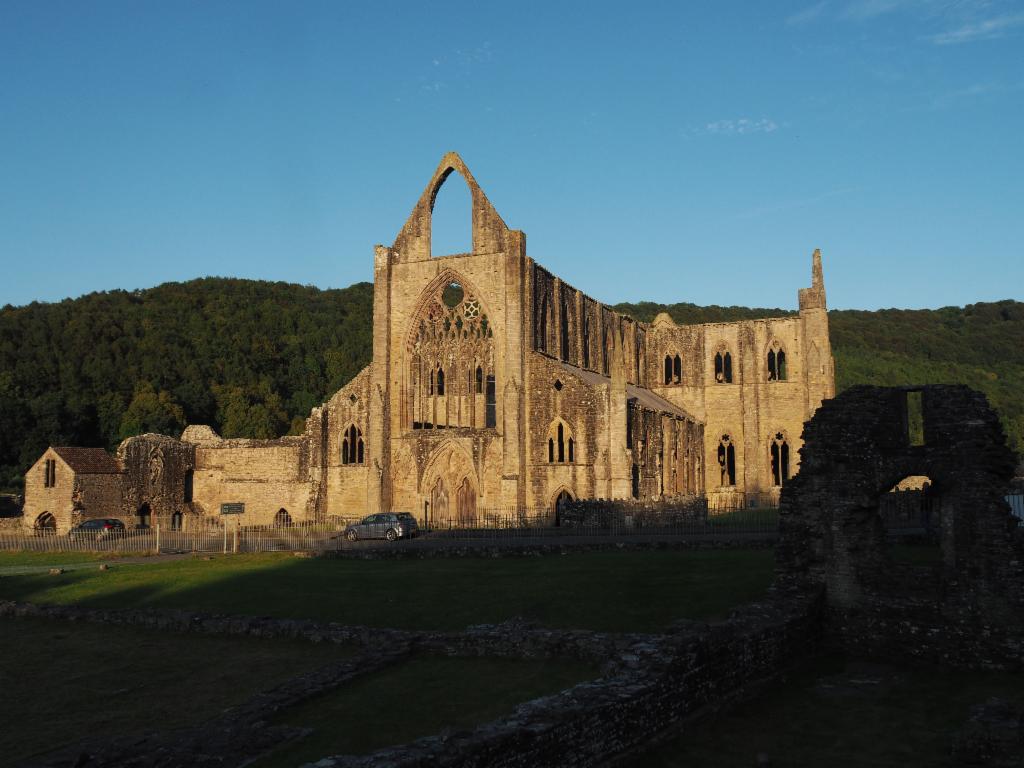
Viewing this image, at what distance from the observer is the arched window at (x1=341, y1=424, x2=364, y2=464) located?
45.8 metres

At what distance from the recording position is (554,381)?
4250 centimetres

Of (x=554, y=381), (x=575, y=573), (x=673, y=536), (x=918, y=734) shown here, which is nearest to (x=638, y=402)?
(x=554, y=381)

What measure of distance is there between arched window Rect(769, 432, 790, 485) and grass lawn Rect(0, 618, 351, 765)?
42.3m

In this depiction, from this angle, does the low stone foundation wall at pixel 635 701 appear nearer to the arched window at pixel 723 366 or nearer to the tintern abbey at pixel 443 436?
the tintern abbey at pixel 443 436

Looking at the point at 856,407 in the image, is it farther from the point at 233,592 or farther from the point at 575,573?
the point at 233,592

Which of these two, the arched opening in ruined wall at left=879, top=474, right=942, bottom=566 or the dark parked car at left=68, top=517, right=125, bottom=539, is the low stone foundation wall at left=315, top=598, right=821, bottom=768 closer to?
the arched opening in ruined wall at left=879, top=474, right=942, bottom=566

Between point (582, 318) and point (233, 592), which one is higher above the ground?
point (582, 318)

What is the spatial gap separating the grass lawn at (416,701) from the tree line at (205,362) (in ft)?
220

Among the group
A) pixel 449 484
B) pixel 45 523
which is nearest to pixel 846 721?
pixel 449 484

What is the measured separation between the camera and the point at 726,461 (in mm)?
56344

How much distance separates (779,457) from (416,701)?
45.4 m

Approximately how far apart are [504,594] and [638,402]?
25.6 metres

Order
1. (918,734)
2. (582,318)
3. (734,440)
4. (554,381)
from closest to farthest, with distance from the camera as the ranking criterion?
1. (918,734)
2. (554,381)
3. (582,318)
4. (734,440)

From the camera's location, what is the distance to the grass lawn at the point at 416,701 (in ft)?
36.1
